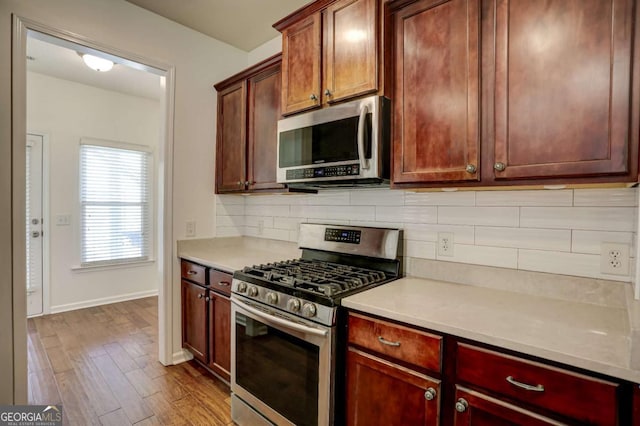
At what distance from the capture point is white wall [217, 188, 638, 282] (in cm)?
134

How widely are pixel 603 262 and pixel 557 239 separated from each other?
0.18 metres

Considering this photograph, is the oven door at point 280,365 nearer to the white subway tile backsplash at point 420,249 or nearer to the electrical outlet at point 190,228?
the white subway tile backsplash at point 420,249

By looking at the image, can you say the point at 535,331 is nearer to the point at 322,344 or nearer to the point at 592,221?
the point at 592,221

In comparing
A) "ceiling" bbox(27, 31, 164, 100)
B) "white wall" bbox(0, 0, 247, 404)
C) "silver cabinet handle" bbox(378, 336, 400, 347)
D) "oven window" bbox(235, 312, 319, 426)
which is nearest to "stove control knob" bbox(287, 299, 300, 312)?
"oven window" bbox(235, 312, 319, 426)

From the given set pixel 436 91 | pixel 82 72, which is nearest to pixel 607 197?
pixel 436 91

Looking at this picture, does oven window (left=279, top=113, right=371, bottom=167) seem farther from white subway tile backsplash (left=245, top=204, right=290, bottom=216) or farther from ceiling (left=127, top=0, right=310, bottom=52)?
ceiling (left=127, top=0, right=310, bottom=52)

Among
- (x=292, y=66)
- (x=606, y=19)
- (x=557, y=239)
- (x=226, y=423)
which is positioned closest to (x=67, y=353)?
(x=226, y=423)

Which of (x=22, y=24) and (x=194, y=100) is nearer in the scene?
(x=22, y=24)

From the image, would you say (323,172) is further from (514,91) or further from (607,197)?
(607,197)

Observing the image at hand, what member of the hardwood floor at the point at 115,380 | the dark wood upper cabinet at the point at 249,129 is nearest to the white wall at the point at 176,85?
the dark wood upper cabinet at the point at 249,129

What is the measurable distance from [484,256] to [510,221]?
0.71ft

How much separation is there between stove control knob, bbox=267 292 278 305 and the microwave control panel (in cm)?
70

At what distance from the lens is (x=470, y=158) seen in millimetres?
1388

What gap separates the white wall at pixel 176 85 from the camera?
73.9 inches
